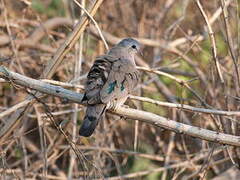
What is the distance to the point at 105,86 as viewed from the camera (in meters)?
3.52

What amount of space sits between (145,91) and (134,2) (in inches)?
65.5

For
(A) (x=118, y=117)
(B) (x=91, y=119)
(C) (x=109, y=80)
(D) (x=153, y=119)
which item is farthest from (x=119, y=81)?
(A) (x=118, y=117)

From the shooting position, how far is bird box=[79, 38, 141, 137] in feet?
11.0

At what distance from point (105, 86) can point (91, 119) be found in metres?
0.29

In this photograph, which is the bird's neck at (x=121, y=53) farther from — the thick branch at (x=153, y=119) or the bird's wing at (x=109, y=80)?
the thick branch at (x=153, y=119)

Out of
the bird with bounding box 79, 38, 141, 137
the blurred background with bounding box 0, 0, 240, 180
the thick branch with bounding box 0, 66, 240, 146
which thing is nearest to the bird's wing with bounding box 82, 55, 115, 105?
the bird with bounding box 79, 38, 141, 137

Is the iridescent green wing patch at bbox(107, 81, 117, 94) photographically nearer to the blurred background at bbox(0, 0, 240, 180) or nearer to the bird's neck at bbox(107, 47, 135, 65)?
the bird's neck at bbox(107, 47, 135, 65)

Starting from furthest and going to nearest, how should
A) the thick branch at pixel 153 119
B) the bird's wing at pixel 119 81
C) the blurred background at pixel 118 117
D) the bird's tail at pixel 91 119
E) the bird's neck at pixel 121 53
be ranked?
the blurred background at pixel 118 117
the bird's neck at pixel 121 53
the bird's wing at pixel 119 81
the bird's tail at pixel 91 119
the thick branch at pixel 153 119

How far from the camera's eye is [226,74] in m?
5.31

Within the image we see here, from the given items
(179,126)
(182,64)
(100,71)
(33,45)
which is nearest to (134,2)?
(182,64)

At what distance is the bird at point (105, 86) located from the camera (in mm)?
3363

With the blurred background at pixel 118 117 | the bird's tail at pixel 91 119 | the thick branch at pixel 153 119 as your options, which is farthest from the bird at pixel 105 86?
the blurred background at pixel 118 117

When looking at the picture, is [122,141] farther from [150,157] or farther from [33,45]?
[33,45]

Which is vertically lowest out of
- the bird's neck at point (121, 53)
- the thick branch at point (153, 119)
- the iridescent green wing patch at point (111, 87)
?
the thick branch at point (153, 119)
